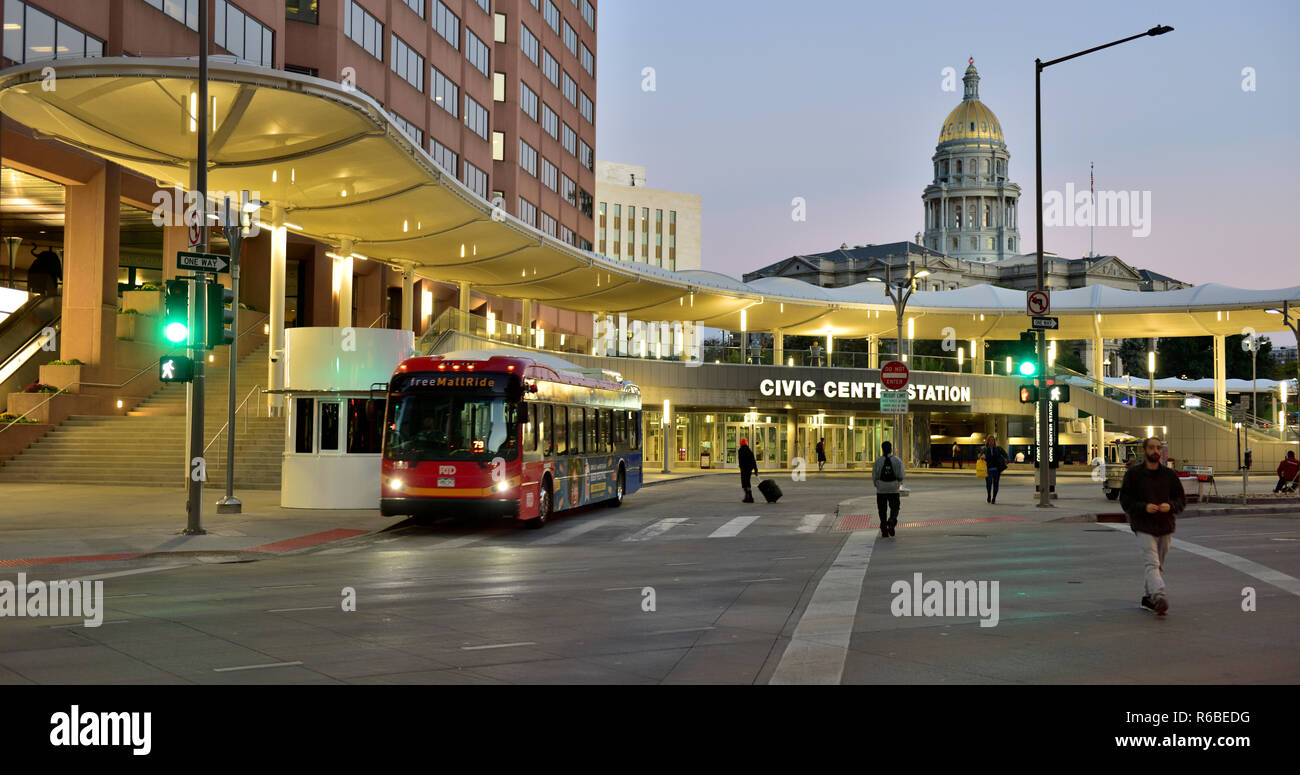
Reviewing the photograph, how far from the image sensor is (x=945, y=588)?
1346 centimetres

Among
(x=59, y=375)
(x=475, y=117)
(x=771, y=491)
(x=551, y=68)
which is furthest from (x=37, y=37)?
(x=551, y=68)

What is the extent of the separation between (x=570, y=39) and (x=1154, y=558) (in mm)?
77397

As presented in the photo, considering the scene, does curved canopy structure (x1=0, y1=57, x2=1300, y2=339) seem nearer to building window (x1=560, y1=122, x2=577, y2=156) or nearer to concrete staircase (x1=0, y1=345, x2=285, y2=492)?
concrete staircase (x1=0, y1=345, x2=285, y2=492)

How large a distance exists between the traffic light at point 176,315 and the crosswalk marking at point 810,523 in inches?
458

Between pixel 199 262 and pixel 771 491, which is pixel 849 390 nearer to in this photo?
pixel 771 491

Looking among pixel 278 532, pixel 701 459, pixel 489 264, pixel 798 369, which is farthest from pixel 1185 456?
pixel 278 532

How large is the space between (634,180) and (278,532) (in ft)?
538

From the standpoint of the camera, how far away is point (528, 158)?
2874 inches

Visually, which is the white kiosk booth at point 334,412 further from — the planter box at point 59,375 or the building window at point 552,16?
the building window at point 552,16

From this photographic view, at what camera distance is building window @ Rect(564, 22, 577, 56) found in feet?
270

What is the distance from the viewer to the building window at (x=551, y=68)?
3023 inches

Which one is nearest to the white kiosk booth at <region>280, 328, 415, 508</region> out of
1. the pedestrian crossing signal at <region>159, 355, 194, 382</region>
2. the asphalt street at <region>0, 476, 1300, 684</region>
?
the asphalt street at <region>0, 476, 1300, 684</region>

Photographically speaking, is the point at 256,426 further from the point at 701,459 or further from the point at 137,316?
the point at 701,459

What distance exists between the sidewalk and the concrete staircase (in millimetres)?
2333
